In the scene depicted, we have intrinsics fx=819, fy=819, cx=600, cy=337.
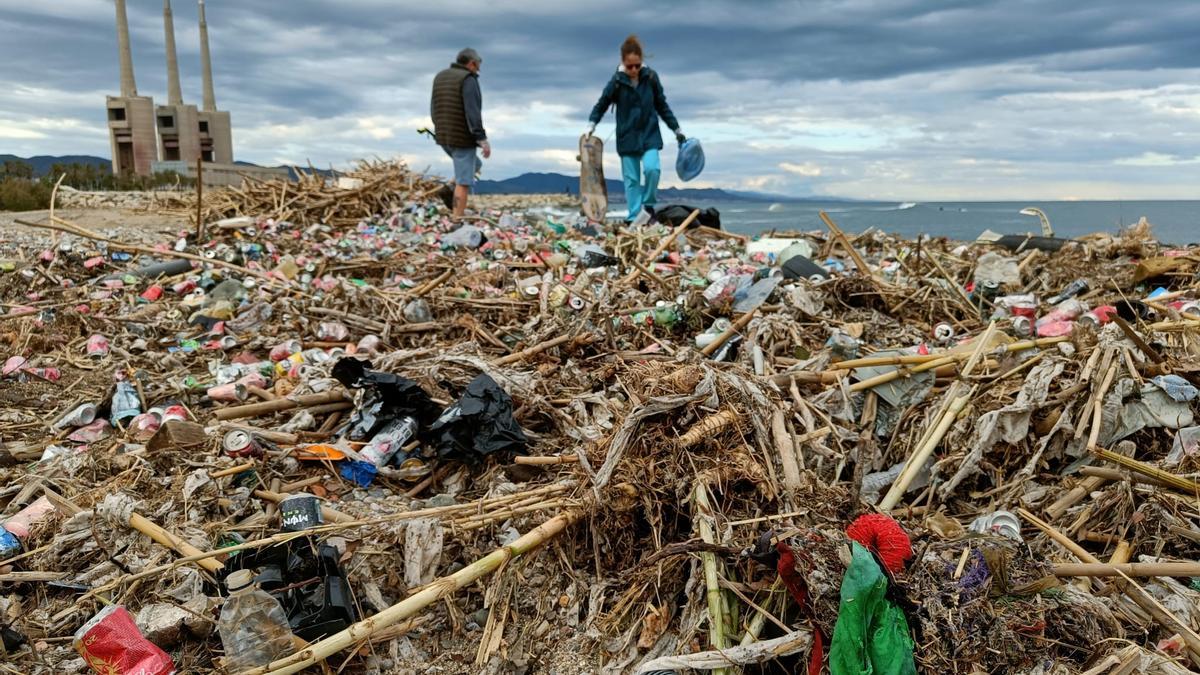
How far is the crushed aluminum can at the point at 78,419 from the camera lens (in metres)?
4.39

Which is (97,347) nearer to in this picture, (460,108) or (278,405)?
(278,405)

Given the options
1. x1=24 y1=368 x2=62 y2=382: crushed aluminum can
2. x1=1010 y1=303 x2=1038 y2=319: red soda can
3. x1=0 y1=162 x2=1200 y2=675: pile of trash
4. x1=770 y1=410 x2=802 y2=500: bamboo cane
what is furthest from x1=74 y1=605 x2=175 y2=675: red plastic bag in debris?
x1=1010 y1=303 x2=1038 y2=319: red soda can

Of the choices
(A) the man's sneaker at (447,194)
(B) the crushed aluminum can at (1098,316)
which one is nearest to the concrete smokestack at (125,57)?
(A) the man's sneaker at (447,194)

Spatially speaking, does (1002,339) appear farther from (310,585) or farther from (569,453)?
(310,585)

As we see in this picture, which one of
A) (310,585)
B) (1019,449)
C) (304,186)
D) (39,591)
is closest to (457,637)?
Answer: (310,585)

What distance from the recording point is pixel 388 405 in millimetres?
4098

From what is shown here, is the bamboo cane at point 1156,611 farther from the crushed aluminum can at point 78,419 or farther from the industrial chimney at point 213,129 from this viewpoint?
the industrial chimney at point 213,129

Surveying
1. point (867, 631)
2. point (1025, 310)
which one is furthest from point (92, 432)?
point (1025, 310)

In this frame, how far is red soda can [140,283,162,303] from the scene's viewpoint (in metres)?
6.90

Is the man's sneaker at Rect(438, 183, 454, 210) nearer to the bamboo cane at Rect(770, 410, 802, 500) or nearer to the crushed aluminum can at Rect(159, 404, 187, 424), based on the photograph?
the crushed aluminum can at Rect(159, 404, 187, 424)

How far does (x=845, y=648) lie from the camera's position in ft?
7.13

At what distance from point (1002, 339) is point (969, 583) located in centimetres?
246

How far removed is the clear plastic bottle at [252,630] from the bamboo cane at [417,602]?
0.31ft

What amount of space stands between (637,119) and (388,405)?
642 centimetres
